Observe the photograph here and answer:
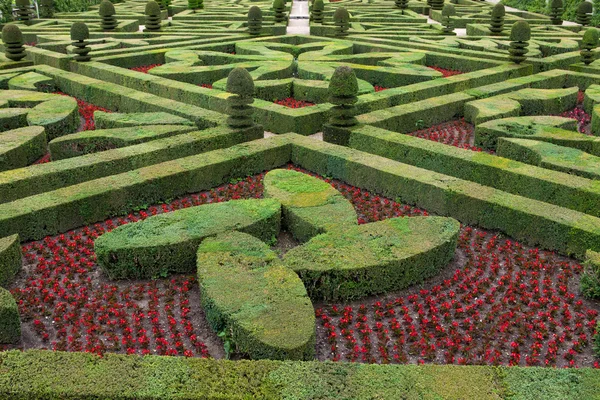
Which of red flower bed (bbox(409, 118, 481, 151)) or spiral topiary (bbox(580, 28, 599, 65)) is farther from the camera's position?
spiral topiary (bbox(580, 28, 599, 65))

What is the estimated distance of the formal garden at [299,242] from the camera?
5883 millimetres

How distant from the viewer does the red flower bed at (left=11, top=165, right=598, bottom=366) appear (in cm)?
686

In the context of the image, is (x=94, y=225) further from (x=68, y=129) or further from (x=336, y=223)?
(x=68, y=129)

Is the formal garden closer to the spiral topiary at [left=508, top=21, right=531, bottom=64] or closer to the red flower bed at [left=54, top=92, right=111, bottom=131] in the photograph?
the red flower bed at [left=54, top=92, right=111, bottom=131]

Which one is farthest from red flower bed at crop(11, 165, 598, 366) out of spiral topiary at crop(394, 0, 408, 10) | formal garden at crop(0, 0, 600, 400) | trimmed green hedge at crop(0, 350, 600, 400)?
spiral topiary at crop(394, 0, 408, 10)

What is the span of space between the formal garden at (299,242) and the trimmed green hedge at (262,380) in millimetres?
20

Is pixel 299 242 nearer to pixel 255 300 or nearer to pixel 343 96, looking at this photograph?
pixel 255 300

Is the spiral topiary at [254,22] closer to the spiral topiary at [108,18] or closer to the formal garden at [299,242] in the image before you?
the spiral topiary at [108,18]

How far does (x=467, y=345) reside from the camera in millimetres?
6957

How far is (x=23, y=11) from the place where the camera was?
1163 inches

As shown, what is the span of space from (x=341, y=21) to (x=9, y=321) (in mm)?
21324

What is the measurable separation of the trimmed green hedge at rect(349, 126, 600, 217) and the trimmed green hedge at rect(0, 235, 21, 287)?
24.7 feet

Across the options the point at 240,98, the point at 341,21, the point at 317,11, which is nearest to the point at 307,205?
the point at 240,98

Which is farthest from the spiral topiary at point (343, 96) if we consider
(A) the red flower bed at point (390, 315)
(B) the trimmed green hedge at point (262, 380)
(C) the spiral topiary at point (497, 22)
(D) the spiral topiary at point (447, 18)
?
(D) the spiral topiary at point (447, 18)
